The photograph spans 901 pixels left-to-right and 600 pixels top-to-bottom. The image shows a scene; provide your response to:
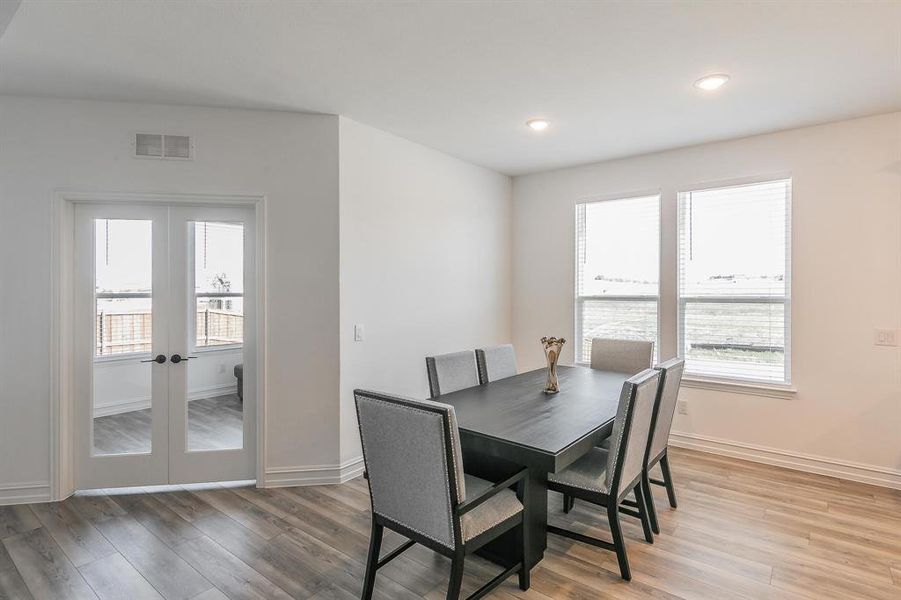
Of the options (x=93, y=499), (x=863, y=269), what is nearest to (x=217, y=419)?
(x=93, y=499)

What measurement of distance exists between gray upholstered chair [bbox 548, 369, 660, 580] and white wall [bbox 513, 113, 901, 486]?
6.67ft

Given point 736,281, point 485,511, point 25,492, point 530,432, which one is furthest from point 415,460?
point 736,281

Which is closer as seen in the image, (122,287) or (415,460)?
(415,460)

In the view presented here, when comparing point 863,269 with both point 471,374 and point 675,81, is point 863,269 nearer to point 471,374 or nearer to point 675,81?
point 675,81

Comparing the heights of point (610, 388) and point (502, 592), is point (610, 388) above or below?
above

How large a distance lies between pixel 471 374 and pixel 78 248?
2.83m

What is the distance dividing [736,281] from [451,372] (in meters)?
2.68

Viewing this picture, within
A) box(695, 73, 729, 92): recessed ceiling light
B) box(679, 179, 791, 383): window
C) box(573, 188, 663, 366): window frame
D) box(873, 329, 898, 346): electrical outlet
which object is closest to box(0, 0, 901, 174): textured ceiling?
box(695, 73, 729, 92): recessed ceiling light

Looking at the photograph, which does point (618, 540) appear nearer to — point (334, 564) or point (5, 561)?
point (334, 564)

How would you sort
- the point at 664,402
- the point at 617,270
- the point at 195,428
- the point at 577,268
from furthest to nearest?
the point at 577,268 < the point at 617,270 < the point at 195,428 < the point at 664,402

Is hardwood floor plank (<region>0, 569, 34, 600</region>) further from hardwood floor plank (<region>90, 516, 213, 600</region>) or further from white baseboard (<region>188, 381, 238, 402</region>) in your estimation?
white baseboard (<region>188, 381, 238, 402</region>)

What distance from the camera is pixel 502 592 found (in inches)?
87.7

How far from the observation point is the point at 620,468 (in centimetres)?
227

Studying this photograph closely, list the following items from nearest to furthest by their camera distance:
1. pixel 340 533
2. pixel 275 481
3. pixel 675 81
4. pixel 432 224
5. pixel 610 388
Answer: pixel 340 533, pixel 675 81, pixel 610 388, pixel 275 481, pixel 432 224
